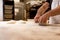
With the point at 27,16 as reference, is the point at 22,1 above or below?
above

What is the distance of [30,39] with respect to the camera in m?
0.66

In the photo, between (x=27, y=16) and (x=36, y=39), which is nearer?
(x=36, y=39)

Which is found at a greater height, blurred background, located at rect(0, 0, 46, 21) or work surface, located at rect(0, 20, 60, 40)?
blurred background, located at rect(0, 0, 46, 21)

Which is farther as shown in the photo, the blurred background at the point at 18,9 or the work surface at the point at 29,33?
the blurred background at the point at 18,9

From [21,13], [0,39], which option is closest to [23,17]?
[21,13]

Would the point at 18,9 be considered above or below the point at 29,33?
above

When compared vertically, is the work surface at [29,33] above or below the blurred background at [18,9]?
below

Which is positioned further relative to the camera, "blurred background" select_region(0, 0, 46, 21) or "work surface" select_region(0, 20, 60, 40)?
"blurred background" select_region(0, 0, 46, 21)

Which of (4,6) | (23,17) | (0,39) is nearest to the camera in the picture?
(0,39)

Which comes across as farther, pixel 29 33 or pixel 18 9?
pixel 18 9

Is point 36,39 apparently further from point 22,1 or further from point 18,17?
point 22,1


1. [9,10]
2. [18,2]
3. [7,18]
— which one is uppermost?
[18,2]

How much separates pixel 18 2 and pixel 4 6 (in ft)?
2.76

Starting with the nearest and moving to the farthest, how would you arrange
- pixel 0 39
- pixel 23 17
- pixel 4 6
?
pixel 0 39 → pixel 4 6 → pixel 23 17
